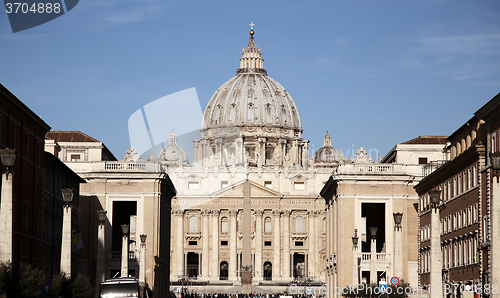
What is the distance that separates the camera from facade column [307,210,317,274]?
124 m

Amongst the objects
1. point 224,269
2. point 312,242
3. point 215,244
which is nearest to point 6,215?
point 215,244

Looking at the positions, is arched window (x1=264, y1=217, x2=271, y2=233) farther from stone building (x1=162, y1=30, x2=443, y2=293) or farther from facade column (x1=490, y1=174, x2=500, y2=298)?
facade column (x1=490, y1=174, x2=500, y2=298)

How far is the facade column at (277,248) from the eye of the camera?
12573cm

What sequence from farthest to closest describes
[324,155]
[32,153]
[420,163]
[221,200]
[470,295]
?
[324,155]
[221,200]
[420,163]
[32,153]
[470,295]

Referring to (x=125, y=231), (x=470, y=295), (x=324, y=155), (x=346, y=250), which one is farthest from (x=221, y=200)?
(x=470, y=295)

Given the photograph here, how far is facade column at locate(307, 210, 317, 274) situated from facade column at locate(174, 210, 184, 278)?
17055 mm

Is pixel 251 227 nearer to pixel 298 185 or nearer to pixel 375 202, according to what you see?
pixel 298 185

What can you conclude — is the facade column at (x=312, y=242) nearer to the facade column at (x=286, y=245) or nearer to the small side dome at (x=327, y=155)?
the facade column at (x=286, y=245)

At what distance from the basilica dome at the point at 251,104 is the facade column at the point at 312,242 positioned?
37.2 metres

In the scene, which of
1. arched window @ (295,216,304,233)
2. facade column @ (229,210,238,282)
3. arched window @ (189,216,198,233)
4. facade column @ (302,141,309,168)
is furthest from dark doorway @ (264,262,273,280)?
facade column @ (302,141,309,168)

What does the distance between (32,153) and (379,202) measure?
31726mm

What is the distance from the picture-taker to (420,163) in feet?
250

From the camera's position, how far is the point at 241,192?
127 metres

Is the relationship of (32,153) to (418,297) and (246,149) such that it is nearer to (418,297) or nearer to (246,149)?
(418,297)
